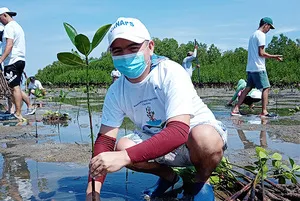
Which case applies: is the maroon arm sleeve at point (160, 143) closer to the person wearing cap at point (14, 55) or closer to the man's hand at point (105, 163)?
the man's hand at point (105, 163)

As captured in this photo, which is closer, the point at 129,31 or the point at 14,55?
the point at 129,31

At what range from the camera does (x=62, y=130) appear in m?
6.18

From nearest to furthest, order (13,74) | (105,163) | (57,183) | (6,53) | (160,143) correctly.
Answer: (105,163)
(160,143)
(57,183)
(6,53)
(13,74)

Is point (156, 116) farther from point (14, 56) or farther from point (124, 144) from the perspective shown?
point (14, 56)

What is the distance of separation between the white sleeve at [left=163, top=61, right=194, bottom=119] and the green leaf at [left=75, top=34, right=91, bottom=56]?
0.62 m

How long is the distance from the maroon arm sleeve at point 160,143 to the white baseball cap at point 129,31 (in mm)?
521

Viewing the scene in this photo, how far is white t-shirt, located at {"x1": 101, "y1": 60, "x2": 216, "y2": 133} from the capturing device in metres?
2.30

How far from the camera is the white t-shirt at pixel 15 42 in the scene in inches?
278

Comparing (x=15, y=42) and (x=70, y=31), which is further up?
(x=15, y=42)

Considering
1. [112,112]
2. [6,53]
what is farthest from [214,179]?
[6,53]

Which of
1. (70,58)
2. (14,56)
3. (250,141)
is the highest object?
(14,56)

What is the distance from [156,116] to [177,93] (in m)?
0.33

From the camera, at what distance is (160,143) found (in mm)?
2061

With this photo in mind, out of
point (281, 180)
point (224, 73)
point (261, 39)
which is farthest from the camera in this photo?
point (224, 73)
